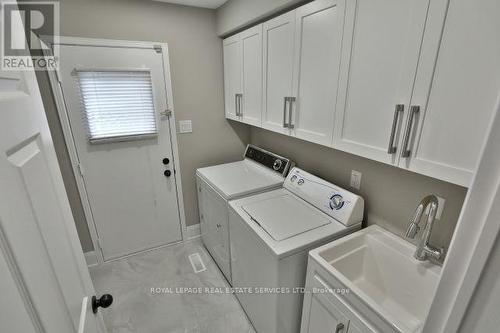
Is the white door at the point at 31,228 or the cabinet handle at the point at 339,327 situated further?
the cabinet handle at the point at 339,327

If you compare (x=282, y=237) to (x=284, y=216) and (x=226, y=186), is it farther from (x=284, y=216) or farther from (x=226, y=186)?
(x=226, y=186)

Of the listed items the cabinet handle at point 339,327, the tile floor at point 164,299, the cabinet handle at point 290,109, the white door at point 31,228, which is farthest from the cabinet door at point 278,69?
the tile floor at point 164,299

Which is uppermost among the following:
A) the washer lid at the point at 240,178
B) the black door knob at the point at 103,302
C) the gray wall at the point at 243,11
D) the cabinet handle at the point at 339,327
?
the gray wall at the point at 243,11

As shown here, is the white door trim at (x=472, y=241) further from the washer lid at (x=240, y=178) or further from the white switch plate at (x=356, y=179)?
the washer lid at (x=240, y=178)

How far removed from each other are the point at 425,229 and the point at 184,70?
7.64ft

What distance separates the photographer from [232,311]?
1.98m

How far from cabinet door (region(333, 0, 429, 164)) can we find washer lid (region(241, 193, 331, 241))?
543mm

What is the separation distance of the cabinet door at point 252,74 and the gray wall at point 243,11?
80 mm

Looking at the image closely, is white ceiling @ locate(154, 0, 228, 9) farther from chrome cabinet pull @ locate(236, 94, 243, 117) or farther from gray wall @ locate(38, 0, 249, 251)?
chrome cabinet pull @ locate(236, 94, 243, 117)

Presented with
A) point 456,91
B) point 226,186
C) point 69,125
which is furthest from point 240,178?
point 456,91

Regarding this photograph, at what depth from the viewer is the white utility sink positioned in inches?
47.3

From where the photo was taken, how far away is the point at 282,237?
4.63 feet

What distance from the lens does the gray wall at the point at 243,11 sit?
1.59 meters

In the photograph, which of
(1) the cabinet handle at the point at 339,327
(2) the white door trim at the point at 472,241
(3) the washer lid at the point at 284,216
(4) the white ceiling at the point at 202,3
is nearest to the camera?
(2) the white door trim at the point at 472,241
